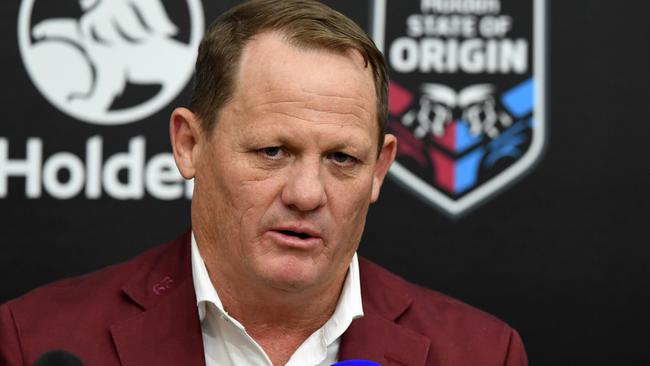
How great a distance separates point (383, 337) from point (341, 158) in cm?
35

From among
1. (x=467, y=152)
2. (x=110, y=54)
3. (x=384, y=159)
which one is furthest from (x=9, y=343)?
(x=467, y=152)

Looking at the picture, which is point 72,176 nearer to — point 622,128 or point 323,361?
point 323,361

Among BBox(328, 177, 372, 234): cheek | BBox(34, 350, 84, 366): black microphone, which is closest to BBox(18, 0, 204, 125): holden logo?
BBox(328, 177, 372, 234): cheek

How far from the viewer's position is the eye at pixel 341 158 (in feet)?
5.79

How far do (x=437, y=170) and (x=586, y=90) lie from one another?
1.29 ft

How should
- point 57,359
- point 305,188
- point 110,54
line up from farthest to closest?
1. point 110,54
2. point 305,188
3. point 57,359

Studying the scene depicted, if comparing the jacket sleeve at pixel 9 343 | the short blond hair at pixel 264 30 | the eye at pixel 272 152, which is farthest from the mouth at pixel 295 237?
the jacket sleeve at pixel 9 343

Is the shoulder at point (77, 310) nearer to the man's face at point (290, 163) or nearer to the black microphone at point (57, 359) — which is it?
the man's face at point (290, 163)

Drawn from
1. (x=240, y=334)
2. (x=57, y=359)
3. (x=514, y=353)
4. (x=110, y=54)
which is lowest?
(x=514, y=353)

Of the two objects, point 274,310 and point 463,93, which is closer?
point 274,310

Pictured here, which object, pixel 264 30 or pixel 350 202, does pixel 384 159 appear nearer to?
pixel 350 202

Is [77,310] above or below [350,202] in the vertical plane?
below

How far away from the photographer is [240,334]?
6.10 ft

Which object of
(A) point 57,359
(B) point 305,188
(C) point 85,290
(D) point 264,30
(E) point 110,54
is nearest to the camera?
(A) point 57,359
